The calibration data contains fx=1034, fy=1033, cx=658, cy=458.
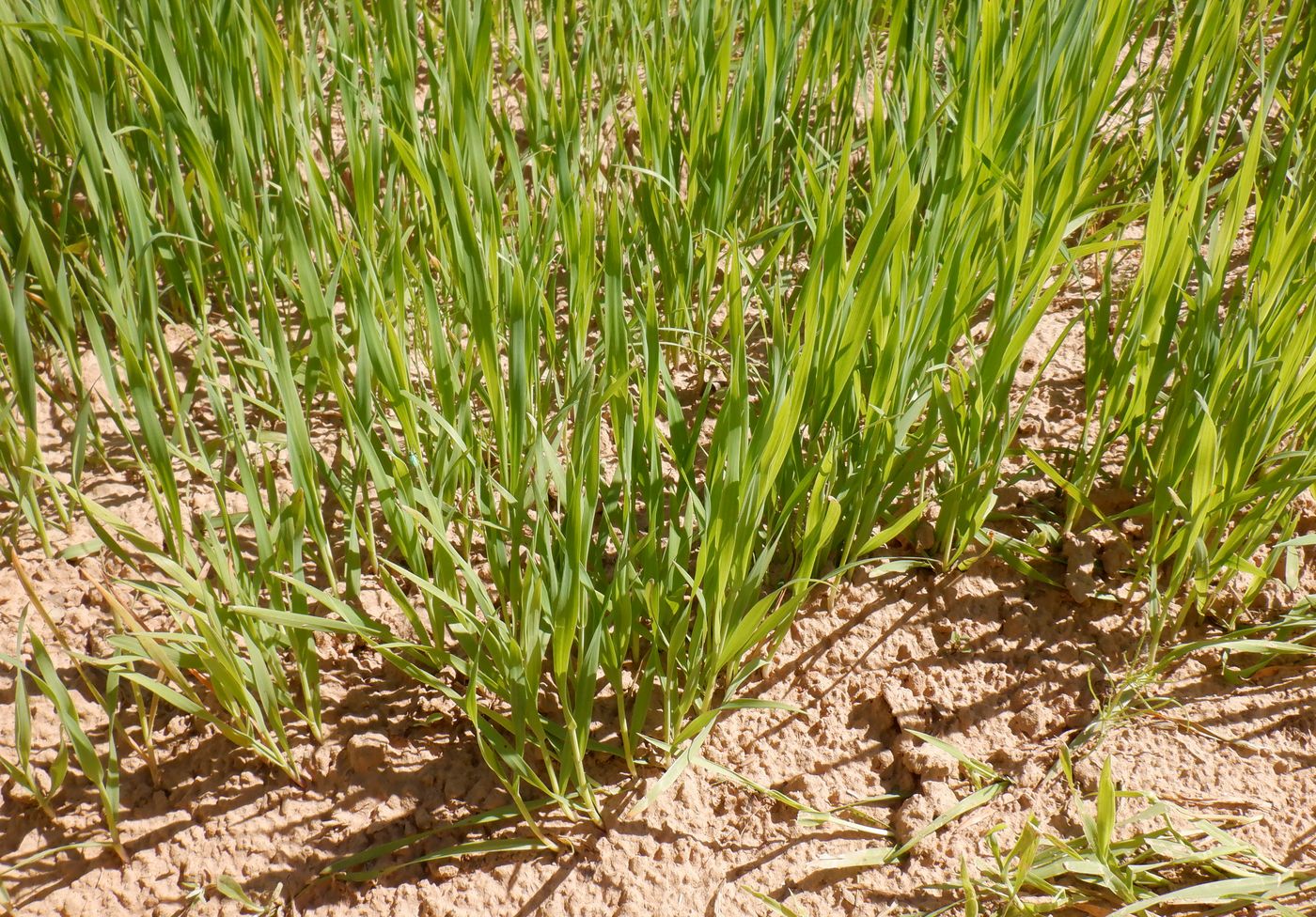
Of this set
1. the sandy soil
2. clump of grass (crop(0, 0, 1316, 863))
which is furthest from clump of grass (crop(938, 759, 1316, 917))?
clump of grass (crop(0, 0, 1316, 863))

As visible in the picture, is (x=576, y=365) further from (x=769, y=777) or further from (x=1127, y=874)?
(x=1127, y=874)

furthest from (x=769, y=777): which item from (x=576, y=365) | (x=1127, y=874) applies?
(x=576, y=365)

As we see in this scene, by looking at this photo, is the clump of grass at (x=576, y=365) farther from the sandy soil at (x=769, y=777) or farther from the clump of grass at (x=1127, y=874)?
the clump of grass at (x=1127, y=874)

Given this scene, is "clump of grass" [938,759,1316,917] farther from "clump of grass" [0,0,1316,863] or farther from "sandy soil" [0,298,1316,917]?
"clump of grass" [0,0,1316,863]

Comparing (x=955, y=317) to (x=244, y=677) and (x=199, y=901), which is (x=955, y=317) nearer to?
(x=244, y=677)

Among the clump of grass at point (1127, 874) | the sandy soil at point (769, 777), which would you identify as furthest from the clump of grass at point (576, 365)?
the clump of grass at point (1127, 874)

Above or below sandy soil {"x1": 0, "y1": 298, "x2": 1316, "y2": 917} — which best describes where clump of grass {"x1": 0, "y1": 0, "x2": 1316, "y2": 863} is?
above

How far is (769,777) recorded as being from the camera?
46.0 inches

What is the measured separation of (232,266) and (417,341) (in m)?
0.24

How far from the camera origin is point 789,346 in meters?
1.06

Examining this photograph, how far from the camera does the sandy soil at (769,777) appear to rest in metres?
1.08

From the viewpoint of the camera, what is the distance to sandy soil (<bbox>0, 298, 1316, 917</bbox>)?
1080mm

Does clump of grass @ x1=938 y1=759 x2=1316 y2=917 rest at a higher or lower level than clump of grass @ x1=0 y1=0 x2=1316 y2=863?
lower

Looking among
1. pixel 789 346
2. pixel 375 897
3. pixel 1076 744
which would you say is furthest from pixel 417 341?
pixel 1076 744
